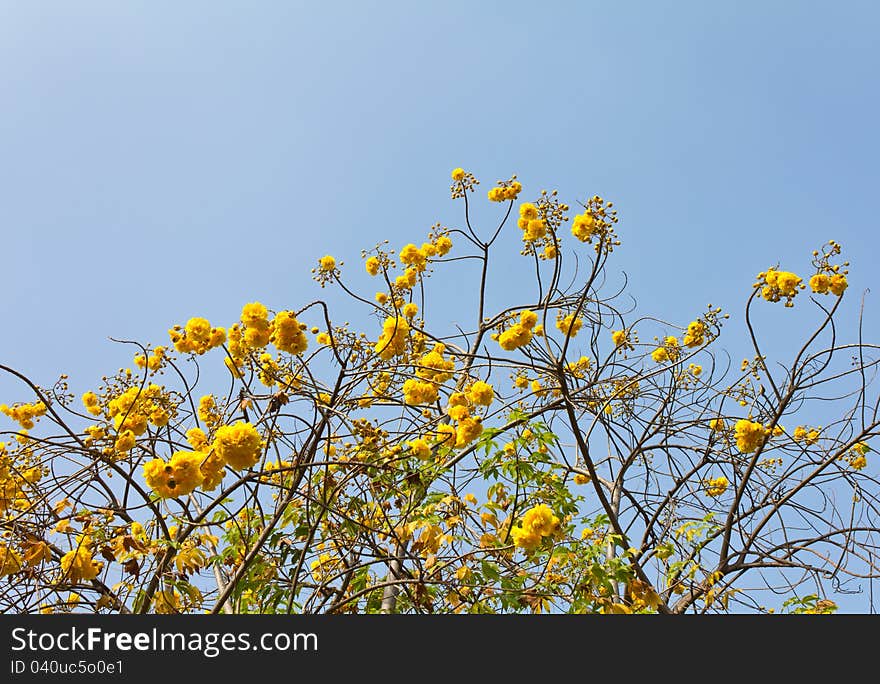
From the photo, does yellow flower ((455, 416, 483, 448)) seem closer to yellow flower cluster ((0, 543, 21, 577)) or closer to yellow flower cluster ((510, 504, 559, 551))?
yellow flower cluster ((510, 504, 559, 551))

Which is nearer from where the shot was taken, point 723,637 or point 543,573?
point 723,637

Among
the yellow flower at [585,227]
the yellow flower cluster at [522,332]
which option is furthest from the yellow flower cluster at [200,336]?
the yellow flower at [585,227]

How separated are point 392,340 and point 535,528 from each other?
0.94 meters

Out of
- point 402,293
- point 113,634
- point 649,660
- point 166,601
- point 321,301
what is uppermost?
point 402,293

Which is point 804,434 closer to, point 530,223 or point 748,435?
point 748,435

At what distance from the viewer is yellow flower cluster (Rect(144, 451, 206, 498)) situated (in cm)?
215

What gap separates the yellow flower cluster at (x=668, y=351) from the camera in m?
4.80

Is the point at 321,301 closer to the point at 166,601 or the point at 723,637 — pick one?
the point at 166,601

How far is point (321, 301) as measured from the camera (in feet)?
9.11

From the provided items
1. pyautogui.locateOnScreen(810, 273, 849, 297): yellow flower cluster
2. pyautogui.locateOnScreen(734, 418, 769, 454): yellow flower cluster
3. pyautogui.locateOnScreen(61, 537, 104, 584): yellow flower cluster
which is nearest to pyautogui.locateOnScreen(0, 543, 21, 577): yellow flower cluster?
pyautogui.locateOnScreen(61, 537, 104, 584): yellow flower cluster

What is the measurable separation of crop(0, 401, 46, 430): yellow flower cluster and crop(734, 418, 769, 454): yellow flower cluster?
3.67 meters

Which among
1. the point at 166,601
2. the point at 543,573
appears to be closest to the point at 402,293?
the point at 543,573

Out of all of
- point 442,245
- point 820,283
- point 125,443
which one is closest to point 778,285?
point 820,283

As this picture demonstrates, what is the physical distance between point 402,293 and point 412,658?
8.72 feet
